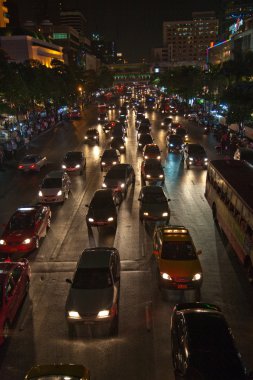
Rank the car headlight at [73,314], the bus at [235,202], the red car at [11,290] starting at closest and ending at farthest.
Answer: the red car at [11,290], the car headlight at [73,314], the bus at [235,202]

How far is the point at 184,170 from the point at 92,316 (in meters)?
23.4

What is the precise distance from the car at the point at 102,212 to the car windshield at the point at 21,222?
3.05m

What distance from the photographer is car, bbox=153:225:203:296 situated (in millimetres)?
14016

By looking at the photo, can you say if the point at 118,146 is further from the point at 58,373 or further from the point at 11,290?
the point at 58,373

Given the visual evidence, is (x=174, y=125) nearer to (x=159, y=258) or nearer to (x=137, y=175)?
(x=137, y=175)

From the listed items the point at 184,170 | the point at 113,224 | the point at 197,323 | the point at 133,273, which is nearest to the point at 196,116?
the point at 184,170

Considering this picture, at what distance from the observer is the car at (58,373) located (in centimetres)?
878

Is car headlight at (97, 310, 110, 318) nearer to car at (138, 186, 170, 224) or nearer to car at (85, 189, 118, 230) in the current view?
car at (85, 189, 118, 230)

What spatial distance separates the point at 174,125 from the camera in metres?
56.7

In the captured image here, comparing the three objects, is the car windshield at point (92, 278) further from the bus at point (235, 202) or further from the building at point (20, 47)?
the building at point (20, 47)

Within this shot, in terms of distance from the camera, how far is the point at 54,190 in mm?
25062

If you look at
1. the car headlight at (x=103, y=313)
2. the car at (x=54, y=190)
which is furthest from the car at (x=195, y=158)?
the car headlight at (x=103, y=313)

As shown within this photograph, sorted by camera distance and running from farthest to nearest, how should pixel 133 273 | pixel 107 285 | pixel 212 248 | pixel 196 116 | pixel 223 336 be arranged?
pixel 196 116, pixel 212 248, pixel 133 273, pixel 107 285, pixel 223 336

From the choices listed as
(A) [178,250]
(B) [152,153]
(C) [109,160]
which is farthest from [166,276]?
(B) [152,153]
